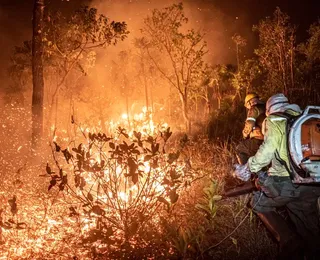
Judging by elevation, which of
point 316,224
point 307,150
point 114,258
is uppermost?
point 307,150

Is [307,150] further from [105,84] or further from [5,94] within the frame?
[105,84]

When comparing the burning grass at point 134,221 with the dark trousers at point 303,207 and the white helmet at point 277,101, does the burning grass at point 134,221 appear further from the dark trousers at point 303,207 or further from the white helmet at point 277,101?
the white helmet at point 277,101

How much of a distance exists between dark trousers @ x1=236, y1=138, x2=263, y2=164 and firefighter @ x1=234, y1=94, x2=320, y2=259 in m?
1.85

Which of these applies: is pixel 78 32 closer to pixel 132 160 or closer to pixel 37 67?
pixel 37 67

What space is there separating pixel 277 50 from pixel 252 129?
1521 cm

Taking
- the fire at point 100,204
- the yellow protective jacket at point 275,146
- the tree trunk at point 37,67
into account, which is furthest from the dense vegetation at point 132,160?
the yellow protective jacket at point 275,146

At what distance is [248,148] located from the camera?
19.1ft

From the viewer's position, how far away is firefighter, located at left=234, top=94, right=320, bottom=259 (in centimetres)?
367

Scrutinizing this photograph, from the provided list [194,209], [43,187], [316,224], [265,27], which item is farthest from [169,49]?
[316,224]

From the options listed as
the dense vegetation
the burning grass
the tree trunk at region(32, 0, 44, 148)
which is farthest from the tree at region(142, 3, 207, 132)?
the burning grass

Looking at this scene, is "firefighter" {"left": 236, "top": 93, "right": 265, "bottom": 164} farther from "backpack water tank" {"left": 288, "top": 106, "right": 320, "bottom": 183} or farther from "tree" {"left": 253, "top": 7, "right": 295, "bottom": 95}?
"tree" {"left": 253, "top": 7, "right": 295, "bottom": 95}

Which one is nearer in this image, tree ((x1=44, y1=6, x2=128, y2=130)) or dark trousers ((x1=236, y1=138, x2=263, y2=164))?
dark trousers ((x1=236, y1=138, x2=263, y2=164))

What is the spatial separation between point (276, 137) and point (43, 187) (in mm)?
5126

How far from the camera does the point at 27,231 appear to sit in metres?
4.78
